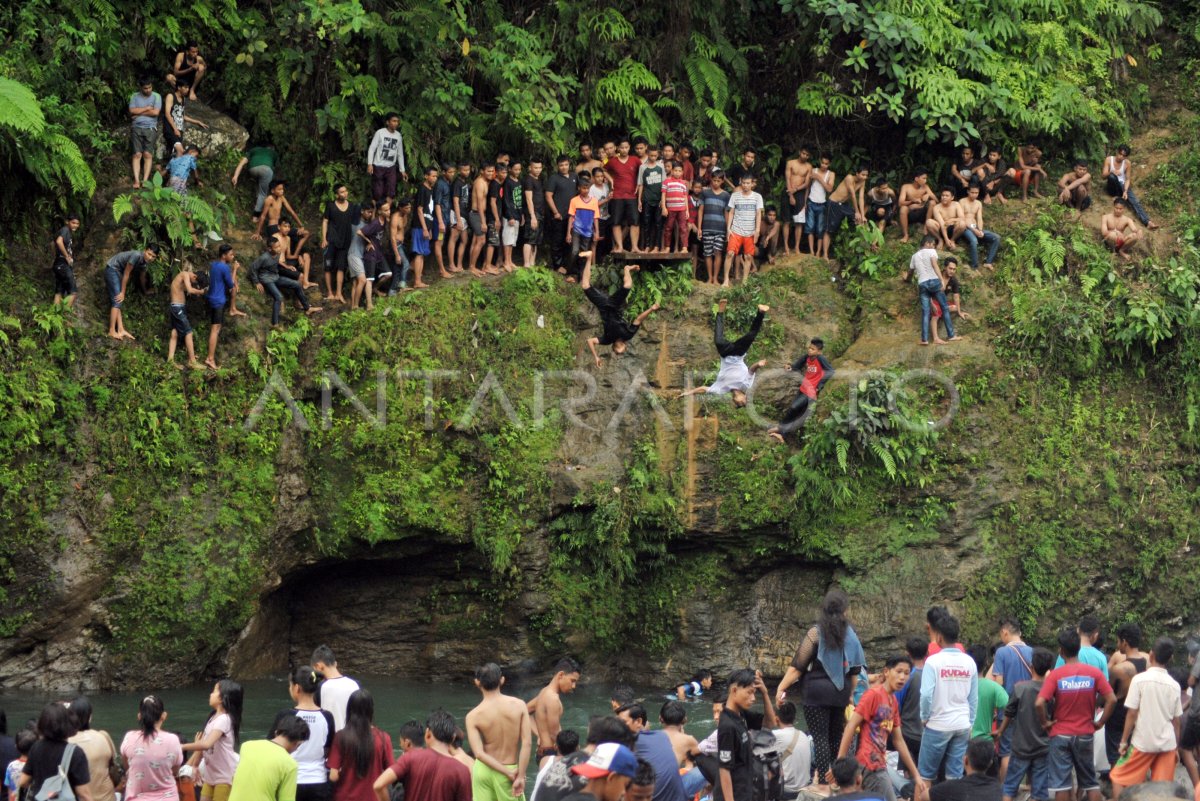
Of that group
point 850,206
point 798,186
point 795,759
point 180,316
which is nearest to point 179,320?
point 180,316

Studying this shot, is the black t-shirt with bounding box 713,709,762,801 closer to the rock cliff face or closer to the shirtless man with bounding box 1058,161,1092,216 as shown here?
the rock cliff face

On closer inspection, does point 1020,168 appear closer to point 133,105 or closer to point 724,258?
point 724,258

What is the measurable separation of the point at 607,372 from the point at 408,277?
9.32ft

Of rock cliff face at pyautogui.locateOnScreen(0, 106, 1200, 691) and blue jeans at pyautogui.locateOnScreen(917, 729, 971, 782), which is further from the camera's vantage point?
rock cliff face at pyautogui.locateOnScreen(0, 106, 1200, 691)

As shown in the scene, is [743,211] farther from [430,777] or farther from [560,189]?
[430,777]

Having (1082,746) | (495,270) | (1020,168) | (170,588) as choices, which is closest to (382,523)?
(170,588)

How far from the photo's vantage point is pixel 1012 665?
40.3 feet

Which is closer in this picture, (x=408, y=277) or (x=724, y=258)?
(x=408, y=277)

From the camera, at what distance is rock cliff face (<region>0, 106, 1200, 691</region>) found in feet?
56.9

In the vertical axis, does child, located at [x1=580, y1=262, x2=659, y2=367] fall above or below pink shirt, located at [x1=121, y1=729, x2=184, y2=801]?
above

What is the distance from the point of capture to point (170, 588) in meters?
16.5

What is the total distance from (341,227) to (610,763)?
11.6 m

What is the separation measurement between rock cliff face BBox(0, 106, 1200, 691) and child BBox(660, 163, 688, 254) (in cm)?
104

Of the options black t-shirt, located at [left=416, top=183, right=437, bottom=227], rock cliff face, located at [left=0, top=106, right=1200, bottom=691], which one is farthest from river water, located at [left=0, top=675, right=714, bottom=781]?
black t-shirt, located at [left=416, top=183, right=437, bottom=227]
